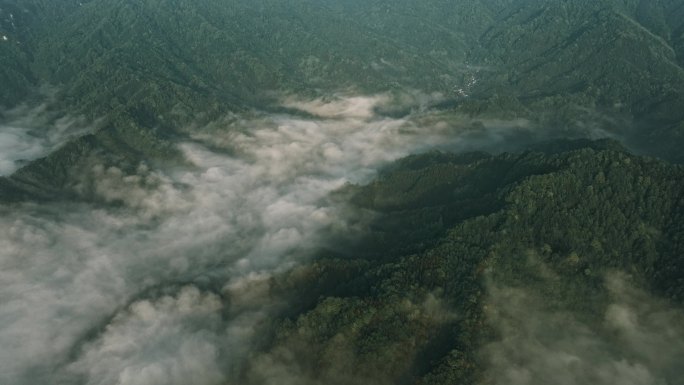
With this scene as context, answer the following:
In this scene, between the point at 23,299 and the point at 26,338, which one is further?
the point at 23,299

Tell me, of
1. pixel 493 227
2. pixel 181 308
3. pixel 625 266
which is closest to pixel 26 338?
pixel 181 308

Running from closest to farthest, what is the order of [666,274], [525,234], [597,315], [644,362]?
[644,362] < [597,315] < [666,274] < [525,234]

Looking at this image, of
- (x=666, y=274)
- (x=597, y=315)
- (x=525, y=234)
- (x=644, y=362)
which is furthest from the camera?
(x=525, y=234)

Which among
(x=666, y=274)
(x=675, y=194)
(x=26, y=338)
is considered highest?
(x=675, y=194)

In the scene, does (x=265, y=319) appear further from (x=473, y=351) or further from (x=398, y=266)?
(x=473, y=351)

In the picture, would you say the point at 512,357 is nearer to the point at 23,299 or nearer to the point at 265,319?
the point at 265,319

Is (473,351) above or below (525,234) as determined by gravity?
below

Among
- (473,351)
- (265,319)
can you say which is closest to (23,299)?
(265,319)
